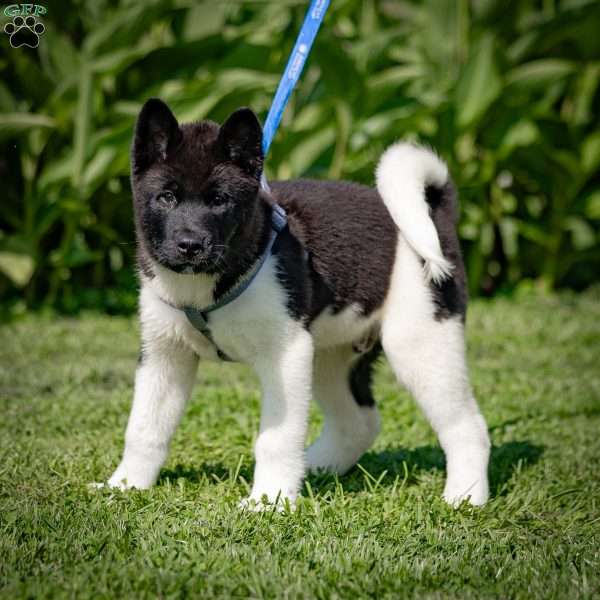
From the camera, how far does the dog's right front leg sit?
4004mm

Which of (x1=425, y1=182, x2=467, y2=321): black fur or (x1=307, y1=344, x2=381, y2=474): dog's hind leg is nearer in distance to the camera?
(x1=425, y1=182, x2=467, y2=321): black fur

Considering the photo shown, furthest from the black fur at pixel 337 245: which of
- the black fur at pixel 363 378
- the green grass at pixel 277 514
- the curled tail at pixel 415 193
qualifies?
the green grass at pixel 277 514

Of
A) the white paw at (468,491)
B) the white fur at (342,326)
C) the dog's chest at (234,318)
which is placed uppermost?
the dog's chest at (234,318)

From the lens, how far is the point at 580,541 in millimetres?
3652

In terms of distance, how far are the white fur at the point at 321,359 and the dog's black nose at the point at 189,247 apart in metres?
0.26

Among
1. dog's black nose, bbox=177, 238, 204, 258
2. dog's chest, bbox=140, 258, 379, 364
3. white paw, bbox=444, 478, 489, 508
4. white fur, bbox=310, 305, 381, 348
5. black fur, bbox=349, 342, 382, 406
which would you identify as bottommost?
white paw, bbox=444, 478, 489, 508

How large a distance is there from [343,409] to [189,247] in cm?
147

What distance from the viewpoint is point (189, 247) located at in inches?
137

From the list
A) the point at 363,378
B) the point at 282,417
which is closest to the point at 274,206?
the point at 282,417

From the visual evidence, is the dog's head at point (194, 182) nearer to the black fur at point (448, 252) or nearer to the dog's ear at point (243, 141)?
the dog's ear at point (243, 141)

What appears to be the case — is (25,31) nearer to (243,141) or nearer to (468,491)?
(243,141)

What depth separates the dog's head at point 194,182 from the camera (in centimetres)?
356

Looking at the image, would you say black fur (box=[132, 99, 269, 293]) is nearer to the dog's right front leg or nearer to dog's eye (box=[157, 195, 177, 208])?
dog's eye (box=[157, 195, 177, 208])

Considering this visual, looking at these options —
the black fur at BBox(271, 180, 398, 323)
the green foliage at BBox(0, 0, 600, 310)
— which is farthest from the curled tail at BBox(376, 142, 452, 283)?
the green foliage at BBox(0, 0, 600, 310)
